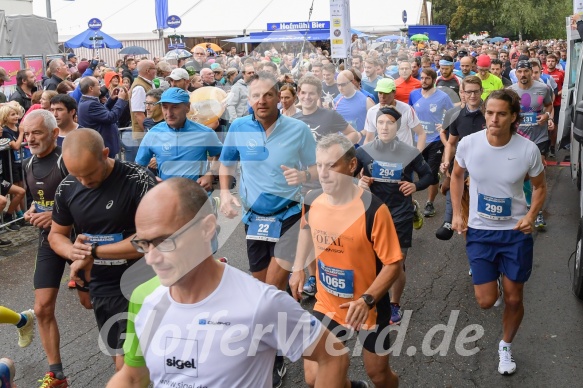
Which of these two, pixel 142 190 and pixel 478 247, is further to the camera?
pixel 478 247

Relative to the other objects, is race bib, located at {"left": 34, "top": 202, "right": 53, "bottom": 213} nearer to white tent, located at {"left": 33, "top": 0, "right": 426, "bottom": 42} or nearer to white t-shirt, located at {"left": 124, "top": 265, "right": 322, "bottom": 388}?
white t-shirt, located at {"left": 124, "top": 265, "right": 322, "bottom": 388}

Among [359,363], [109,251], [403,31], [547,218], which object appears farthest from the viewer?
[403,31]

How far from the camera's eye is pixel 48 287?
450 cm

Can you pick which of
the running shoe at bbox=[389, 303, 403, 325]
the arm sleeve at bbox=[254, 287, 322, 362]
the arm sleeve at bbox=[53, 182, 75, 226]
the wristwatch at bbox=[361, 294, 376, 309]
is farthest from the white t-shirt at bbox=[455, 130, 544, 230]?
the arm sleeve at bbox=[53, 182, 75, 226]

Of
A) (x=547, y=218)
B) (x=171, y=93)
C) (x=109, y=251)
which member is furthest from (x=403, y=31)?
(x=109, y=251)

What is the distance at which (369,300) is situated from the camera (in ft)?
11.2

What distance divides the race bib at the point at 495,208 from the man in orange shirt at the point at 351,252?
3.95ft

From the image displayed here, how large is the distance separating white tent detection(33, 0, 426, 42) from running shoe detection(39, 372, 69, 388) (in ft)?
94.9

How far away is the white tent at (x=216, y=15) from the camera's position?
33.5 m

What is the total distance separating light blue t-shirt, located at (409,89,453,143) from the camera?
877 cm

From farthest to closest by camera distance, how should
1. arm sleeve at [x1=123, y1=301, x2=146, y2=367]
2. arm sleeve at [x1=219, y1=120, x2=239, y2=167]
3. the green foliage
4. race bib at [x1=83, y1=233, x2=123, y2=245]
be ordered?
the green foliage
arm sleeve at [x1=219, y1=120, x2=239, y2=167]
race bib at [x1=83, y1=233, x2=123, y2=245]
arm sleeve at [x1=123, y1=301, x2=146, y2=367]

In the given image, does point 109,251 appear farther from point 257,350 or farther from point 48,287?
point 257,350

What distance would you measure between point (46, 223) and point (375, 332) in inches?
94.1

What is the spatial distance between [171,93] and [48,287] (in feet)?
6.40
